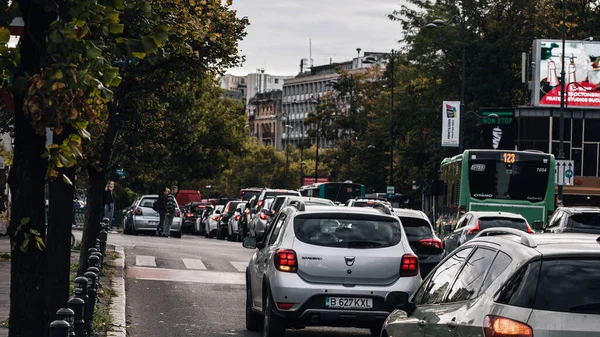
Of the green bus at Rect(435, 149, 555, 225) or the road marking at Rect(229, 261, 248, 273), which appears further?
the green bus at Rect(435, 149, 555, 225)

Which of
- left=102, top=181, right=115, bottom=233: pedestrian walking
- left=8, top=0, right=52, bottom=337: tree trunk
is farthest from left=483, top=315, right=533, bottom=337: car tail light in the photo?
left=102, top=181, right=115, bottom=233: pedestrian walking

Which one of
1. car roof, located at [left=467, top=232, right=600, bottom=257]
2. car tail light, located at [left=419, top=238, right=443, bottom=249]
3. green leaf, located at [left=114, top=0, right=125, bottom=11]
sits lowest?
car tail light, located at [left=419, top=238, right=443, bottom=249]

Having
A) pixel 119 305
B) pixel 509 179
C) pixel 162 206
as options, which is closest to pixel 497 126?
pixel 162 206

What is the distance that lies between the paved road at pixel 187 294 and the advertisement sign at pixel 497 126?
35.3 m

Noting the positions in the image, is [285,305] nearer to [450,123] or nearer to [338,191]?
[450,123]

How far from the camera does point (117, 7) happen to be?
7.95 m

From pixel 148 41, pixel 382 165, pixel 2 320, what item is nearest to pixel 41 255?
pixel 148 41

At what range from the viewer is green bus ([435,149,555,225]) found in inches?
1480

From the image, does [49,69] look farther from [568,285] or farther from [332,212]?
[332,212]

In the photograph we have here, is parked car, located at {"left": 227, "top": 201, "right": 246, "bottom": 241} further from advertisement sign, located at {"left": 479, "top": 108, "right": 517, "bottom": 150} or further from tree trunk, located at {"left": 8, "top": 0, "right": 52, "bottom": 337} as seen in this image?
tree trunk, located at {"left": 8, "top": 0, "right": 52, "bottom": 337}

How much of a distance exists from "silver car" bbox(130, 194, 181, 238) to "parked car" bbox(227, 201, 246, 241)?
2366mm

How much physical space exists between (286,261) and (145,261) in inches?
619

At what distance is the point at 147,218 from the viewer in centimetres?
4956

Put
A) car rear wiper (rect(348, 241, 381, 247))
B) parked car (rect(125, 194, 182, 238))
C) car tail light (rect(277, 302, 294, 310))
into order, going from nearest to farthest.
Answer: car tail light (rect(277, 302, 294, 310)) < car rear wiper (rect(348, 241, 381, 247)) < parked car (rect(125, 194, 182, 238))
